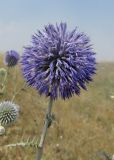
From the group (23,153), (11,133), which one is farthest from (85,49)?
(11,133)

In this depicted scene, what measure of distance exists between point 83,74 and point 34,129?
6.59m

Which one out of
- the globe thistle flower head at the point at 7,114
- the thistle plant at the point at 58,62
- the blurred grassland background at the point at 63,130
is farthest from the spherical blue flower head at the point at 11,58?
the thistle plant at the point at 58,62

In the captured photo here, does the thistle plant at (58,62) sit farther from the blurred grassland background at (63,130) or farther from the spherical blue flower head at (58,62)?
the blurred grassland background at (63,130)

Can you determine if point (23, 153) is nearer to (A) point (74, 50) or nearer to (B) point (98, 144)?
(B) point (98, 144)

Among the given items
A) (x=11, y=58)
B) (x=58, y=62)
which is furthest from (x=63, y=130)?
(x=58, y=62)

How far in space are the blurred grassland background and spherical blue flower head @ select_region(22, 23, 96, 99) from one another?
15.2 feet

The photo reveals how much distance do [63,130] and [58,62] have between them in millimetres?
6923

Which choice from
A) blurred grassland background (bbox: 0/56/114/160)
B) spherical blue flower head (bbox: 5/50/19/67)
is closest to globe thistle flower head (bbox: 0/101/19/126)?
blurred grassland background (bbox: 0/56/114/160)

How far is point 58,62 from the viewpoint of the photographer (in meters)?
4.18

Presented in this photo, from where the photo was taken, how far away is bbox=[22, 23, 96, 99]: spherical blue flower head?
4.05 m

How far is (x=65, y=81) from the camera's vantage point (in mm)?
4031

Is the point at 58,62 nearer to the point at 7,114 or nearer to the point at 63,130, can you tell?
the point at 7,114

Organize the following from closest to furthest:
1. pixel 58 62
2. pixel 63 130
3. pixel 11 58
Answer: pixel 58 62 < pixel 11 58 < pixel 63 130

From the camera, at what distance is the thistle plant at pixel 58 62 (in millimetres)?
4051
